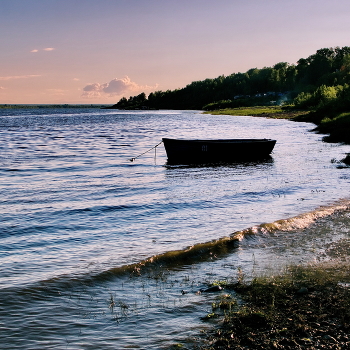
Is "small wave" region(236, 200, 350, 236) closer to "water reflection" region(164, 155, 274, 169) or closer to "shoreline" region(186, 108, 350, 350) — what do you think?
"shoreline" region(186, 108, 350, 350)

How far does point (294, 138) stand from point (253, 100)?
15318 cm

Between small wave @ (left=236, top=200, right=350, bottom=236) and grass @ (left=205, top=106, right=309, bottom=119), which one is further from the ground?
grass @ (left=205, top=106, right=309, bottom=119)

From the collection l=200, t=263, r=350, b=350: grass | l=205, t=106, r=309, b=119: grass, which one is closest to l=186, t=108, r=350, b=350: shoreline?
l=200, t=263, r=350, b=350: grass

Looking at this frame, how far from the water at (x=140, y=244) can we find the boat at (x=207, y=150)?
6.02 metres

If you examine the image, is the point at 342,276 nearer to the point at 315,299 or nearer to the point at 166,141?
the point at 315,299

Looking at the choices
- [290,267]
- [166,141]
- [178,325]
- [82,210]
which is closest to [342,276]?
[290,267]

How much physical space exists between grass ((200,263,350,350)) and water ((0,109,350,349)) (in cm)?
57

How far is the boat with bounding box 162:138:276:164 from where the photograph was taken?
3028 cm

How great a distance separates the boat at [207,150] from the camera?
3028cm

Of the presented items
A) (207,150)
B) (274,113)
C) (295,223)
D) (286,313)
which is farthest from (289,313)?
(274,113)

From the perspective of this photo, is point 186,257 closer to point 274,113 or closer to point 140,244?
point 140,244

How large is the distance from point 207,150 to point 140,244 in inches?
770

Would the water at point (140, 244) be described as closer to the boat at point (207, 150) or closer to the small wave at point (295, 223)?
the small wave at point (295, 223)

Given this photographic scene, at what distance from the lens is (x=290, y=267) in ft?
29.3
